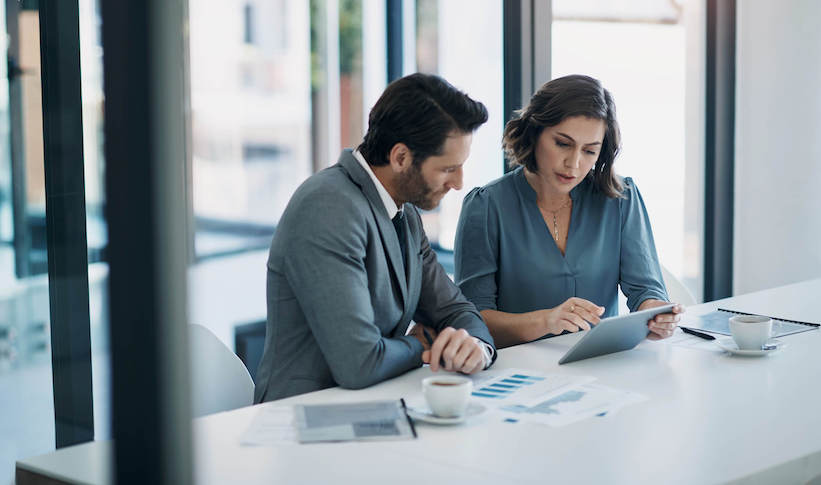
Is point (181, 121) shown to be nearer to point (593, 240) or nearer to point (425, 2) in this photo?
point (593, 240)

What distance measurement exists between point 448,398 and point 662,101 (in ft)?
10.3

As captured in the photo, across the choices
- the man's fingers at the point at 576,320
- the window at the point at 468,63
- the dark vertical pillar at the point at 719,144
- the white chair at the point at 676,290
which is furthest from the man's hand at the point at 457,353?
the dark vertical pillar at the point at 719,144

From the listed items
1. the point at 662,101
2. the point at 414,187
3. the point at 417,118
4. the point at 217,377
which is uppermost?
the point at 662,101

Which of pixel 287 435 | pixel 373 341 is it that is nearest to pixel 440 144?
pixel 373 341

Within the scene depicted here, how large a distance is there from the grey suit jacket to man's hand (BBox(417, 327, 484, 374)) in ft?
0.21

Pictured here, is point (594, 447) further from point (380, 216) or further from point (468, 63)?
point (468, 63)

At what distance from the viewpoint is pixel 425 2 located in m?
4.43

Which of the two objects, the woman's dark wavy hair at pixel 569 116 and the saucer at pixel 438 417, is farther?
the woman's dark wavy hair at pixel 569 116

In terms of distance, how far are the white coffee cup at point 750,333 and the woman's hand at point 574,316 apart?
0.30m

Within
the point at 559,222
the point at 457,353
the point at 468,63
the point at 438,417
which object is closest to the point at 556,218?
the point at 559,222

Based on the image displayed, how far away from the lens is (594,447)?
1349 millimetres

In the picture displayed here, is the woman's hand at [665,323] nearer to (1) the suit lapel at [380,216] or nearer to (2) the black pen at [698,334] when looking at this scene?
(2) the black pen at [698,334]

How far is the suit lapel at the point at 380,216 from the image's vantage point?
1914 millimetres

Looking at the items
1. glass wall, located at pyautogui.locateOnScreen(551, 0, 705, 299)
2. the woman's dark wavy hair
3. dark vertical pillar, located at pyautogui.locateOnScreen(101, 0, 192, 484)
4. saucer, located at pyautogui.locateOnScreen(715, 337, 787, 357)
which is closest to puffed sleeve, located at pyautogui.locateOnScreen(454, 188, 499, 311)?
the woman's dark wavy hair
